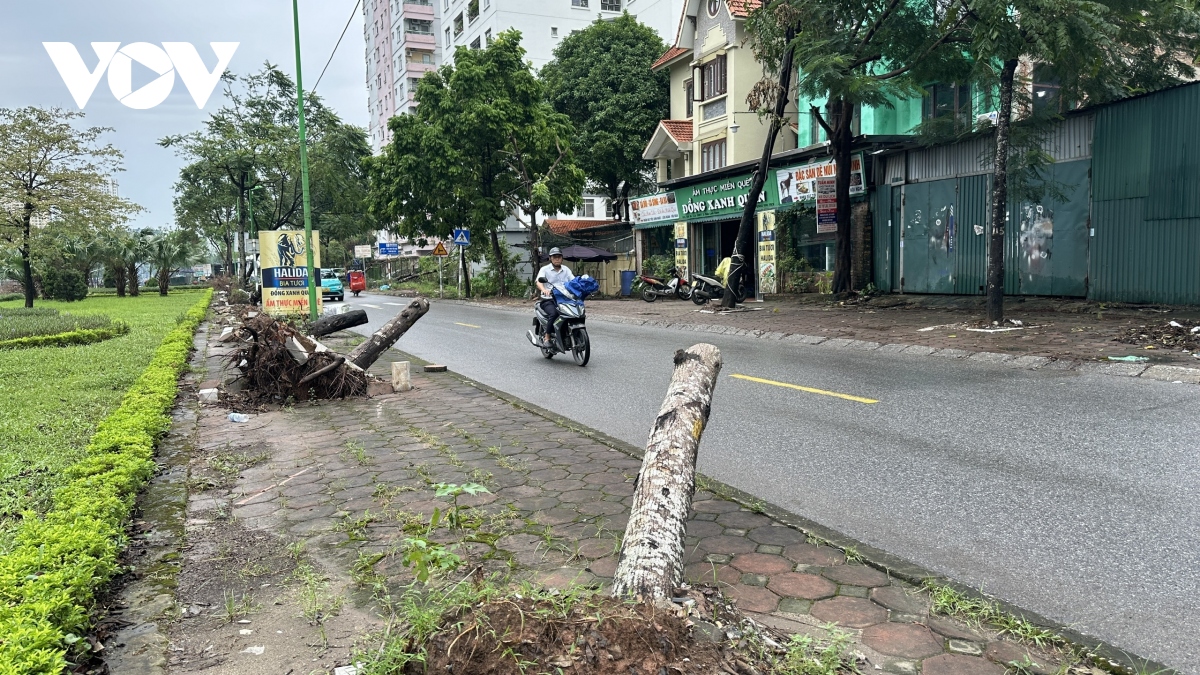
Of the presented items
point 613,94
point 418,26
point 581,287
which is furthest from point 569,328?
point 418,26

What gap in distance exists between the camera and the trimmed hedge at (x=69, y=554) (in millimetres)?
2627

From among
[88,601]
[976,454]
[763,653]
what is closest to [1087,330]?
[976,454]

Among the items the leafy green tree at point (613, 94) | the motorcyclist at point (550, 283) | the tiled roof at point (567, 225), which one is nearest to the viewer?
the motorcyclist at point (550, 283)

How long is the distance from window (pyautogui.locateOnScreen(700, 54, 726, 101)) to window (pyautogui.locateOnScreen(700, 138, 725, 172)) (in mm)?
1731

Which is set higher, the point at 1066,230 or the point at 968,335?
the point at 1066,230

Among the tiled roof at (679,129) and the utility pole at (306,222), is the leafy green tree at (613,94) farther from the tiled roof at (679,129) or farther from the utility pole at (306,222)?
the utility pole at (306,222)

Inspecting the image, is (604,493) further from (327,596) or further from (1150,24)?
(1150,24)

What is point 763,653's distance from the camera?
8.39 feet

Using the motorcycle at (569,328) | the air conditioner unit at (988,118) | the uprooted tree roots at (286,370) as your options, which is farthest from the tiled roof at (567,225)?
the uprooted tree roots at (286,370)

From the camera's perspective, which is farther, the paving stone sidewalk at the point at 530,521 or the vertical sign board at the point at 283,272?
the vertical sign board at the point at 283,272

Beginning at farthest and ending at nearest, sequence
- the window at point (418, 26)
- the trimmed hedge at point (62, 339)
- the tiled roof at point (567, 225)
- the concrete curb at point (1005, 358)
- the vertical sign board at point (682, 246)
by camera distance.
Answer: the window at point (418, 26), the tiled roof at point (567, 225), the vertical sign board at point (682, 246), the trimmed hedge at point (62, 339), the concrete curb at point (1005, 358)

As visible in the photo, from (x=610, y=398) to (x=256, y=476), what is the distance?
390 centimetres

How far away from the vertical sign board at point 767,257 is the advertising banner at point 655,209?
6.01 meters

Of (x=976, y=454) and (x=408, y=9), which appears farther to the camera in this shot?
(x=408, y=9)
